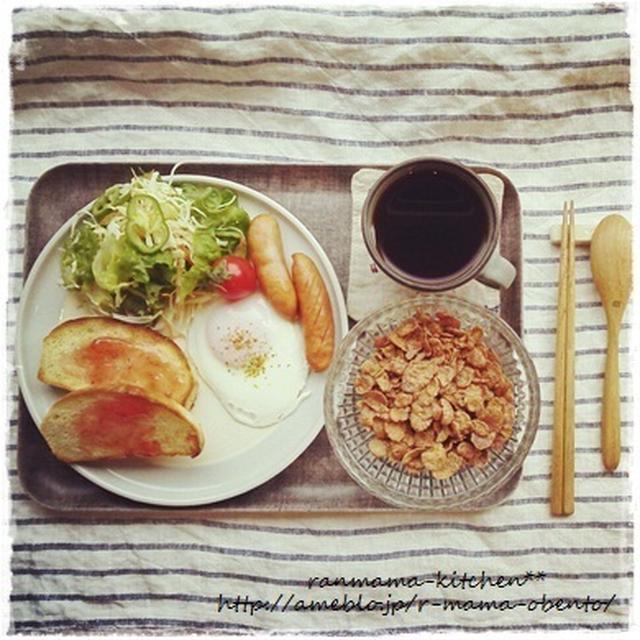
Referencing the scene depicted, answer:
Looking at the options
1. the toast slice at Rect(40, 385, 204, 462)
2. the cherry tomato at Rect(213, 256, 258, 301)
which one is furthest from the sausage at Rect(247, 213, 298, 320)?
the toast slice at Rect(40, 385, 204, 462)

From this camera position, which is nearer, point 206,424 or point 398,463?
point 398,463

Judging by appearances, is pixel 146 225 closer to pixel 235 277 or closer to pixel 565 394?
pixel 235 277

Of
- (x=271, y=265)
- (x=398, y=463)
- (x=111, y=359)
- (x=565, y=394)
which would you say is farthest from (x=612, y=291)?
(x=111, y=359)

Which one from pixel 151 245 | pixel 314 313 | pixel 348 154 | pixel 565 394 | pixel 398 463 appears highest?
pixel 348 154

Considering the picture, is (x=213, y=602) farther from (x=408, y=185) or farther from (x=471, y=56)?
(x=471, y=56)

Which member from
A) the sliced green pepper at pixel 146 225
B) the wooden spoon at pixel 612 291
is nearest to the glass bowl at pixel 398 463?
the wooden spoon at pixel 612 291

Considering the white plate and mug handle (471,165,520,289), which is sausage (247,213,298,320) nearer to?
the white plate

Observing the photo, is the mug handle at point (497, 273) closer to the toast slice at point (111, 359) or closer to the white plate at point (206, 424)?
the white plate at point (206, 424)
